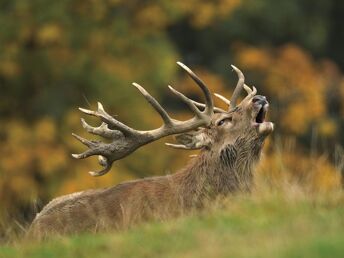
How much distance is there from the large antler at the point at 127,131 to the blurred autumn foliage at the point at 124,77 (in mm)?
8899

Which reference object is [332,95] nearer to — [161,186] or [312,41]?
[312,41]

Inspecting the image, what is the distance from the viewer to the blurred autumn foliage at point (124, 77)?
77.1 ft

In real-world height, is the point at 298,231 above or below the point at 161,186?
above

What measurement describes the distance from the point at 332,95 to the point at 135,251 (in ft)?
67.5

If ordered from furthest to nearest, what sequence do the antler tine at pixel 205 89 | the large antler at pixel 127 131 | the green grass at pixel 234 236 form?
the antler tine at pixel 205 89 → the large antler at pixel 127 131 → the green grass at pixel 234 236

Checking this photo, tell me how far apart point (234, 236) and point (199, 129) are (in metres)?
3.53

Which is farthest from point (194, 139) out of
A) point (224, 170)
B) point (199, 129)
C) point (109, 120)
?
point (109, 120)

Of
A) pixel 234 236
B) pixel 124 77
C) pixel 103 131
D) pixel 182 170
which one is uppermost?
pixel 234 236

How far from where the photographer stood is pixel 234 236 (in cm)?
850

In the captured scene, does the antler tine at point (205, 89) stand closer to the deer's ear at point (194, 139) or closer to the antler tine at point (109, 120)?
the deer's ear at point (194, 139)

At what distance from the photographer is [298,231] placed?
332 inches

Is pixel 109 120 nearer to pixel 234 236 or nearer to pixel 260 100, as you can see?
pixel 260 100

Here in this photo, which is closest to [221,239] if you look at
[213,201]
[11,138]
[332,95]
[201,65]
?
[213,201]

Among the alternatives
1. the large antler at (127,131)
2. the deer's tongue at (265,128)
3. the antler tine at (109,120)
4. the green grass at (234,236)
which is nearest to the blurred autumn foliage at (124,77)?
the large antler at (127,131)
